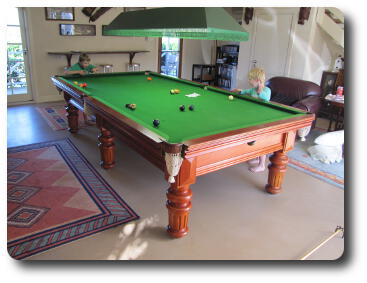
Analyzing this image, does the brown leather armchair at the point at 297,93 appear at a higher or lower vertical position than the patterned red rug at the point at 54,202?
higher

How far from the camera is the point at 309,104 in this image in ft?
14.4

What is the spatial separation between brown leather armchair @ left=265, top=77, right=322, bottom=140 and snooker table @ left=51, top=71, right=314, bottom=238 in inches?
67.0

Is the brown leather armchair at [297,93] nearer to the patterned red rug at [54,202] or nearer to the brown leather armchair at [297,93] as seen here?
the brown leather armchair at [297,93]

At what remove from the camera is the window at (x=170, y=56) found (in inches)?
309

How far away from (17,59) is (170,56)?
12.0 ft

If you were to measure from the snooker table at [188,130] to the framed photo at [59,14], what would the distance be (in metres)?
3.10

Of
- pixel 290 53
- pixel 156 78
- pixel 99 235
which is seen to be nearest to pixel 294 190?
pixel 99 235

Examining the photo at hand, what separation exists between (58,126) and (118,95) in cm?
188

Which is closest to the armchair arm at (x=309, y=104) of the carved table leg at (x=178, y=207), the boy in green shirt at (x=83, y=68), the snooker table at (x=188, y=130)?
the snooker table at (x=188, y=130)

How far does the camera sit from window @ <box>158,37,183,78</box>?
786cm

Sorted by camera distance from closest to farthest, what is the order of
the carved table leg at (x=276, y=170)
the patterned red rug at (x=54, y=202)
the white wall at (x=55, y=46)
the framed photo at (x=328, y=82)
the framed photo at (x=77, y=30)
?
the patterned red rug at (x=54, y=202) < the carved table leg at (x=276, y=170) < the framed photo at (x=328, y=82) < the white wall at (x=55, y=46) < the framed photo at (x=77, y=30)

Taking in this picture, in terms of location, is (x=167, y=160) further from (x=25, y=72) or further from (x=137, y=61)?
(x=137, y=61)

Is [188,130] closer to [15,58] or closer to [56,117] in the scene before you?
[56,117]

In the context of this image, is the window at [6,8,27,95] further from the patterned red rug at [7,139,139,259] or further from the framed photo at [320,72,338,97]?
the framed photo at [320,72,338,97]
